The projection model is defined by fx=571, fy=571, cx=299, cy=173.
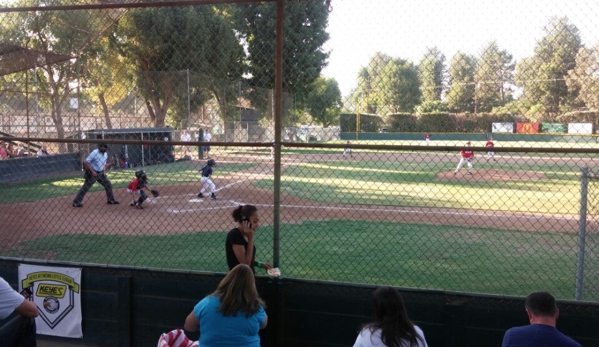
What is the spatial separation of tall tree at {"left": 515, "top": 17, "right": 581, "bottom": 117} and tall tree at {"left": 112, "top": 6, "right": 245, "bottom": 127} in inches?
138

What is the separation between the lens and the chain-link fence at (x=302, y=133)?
5.35m

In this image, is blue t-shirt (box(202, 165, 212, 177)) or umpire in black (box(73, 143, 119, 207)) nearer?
umpire in black (box(73, 143, 119, 207))

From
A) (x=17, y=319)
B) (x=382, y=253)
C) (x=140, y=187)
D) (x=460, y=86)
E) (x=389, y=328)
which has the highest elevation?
(x=460, y=86)

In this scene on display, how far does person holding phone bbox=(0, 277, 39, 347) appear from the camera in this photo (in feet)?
14.4

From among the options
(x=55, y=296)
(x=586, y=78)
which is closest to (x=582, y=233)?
(x=586, y=78)

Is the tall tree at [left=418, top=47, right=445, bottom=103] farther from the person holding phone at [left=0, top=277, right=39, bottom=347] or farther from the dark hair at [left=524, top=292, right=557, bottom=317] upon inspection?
the person holding phone at [left=0, top=277, right=39, bottom=347]

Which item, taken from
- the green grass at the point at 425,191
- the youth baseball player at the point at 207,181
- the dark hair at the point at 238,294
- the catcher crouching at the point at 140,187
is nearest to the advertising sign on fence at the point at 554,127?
the dark hair at the point at 238,294

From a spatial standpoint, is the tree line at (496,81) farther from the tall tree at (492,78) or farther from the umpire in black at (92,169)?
the umpire in black at (92,169)

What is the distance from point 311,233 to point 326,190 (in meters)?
7.16

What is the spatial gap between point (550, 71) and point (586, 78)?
12.0 inches

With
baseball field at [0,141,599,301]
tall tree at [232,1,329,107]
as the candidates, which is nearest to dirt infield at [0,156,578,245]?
baseball field at [0,141,599,301]

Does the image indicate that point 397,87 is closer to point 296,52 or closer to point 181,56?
point 296,52

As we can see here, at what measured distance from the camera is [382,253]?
33.1 feet

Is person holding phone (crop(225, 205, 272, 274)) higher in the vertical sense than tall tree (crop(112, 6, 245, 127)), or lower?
lower
